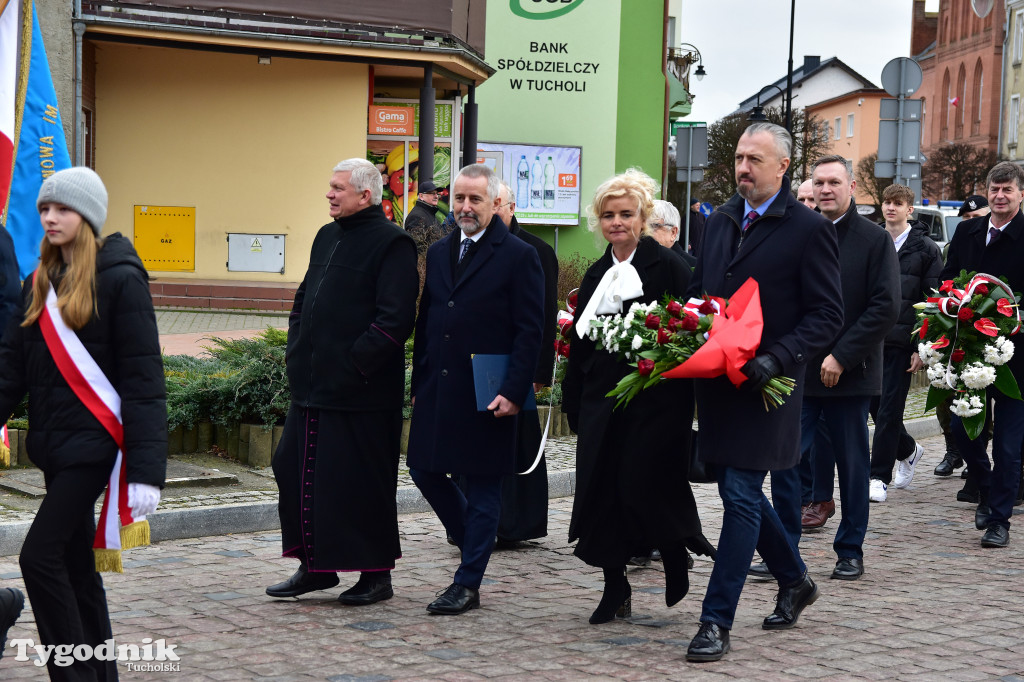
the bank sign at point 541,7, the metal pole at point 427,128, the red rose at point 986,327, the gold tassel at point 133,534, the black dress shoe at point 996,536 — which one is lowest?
the black dress shoe at point 996,536

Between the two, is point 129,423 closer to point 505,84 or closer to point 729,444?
point 729,444

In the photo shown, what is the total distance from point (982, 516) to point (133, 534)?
228 inches

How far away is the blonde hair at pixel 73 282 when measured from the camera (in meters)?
4.37

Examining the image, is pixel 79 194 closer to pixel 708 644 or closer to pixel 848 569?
pixel 708 644

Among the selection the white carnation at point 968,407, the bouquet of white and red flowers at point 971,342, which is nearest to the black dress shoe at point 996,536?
the bouquet of white and red flowers at point 971,342

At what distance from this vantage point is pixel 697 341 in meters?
5.42

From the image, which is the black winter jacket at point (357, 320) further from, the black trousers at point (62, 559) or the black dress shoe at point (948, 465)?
the black dress shoe at point (948, 465)

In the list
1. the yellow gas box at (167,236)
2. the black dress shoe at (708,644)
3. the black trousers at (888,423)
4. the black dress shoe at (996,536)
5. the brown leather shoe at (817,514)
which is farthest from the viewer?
the yellow gas box at (167,236)

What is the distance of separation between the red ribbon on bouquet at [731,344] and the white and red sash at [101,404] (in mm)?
2146

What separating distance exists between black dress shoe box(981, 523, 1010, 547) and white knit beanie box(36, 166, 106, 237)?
18.1 ft


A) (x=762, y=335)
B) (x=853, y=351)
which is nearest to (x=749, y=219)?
(x=762, y=335)

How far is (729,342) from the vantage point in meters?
5.29

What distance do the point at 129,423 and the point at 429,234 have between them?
25.2ft

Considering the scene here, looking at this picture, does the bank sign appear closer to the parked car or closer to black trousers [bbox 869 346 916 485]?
the parked car
